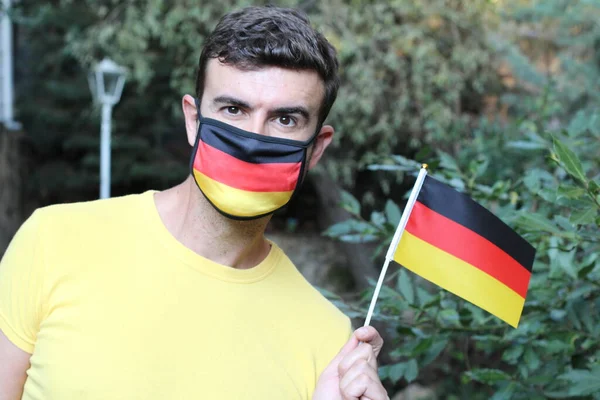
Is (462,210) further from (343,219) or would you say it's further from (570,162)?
(343,219)

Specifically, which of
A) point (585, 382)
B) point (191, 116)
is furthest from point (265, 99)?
point (585, 382)

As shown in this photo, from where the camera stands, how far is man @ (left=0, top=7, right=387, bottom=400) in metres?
1.83

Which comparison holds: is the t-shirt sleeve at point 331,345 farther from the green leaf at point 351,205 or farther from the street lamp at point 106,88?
the street lamp at point 106,88

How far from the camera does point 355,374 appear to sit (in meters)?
1.79

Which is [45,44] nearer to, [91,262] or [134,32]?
[134,32]

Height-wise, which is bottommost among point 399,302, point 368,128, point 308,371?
point 368,128

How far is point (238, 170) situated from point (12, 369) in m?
0.76

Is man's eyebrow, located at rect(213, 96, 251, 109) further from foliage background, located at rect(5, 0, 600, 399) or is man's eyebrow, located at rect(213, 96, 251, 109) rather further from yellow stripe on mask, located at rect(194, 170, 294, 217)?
foliage background, located at rect(5, 0, 600, 399)

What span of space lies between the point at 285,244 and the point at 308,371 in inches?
320

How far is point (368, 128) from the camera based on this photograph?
8125 mm

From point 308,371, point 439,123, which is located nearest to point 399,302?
point 308,371

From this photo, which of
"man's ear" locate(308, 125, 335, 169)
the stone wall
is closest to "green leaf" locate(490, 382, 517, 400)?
"man's ear" locate(308, 125, 335, 169)

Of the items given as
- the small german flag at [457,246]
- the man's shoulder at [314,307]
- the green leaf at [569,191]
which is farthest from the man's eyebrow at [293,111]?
the green leaf at [569,191]

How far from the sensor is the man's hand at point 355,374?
1767mm
